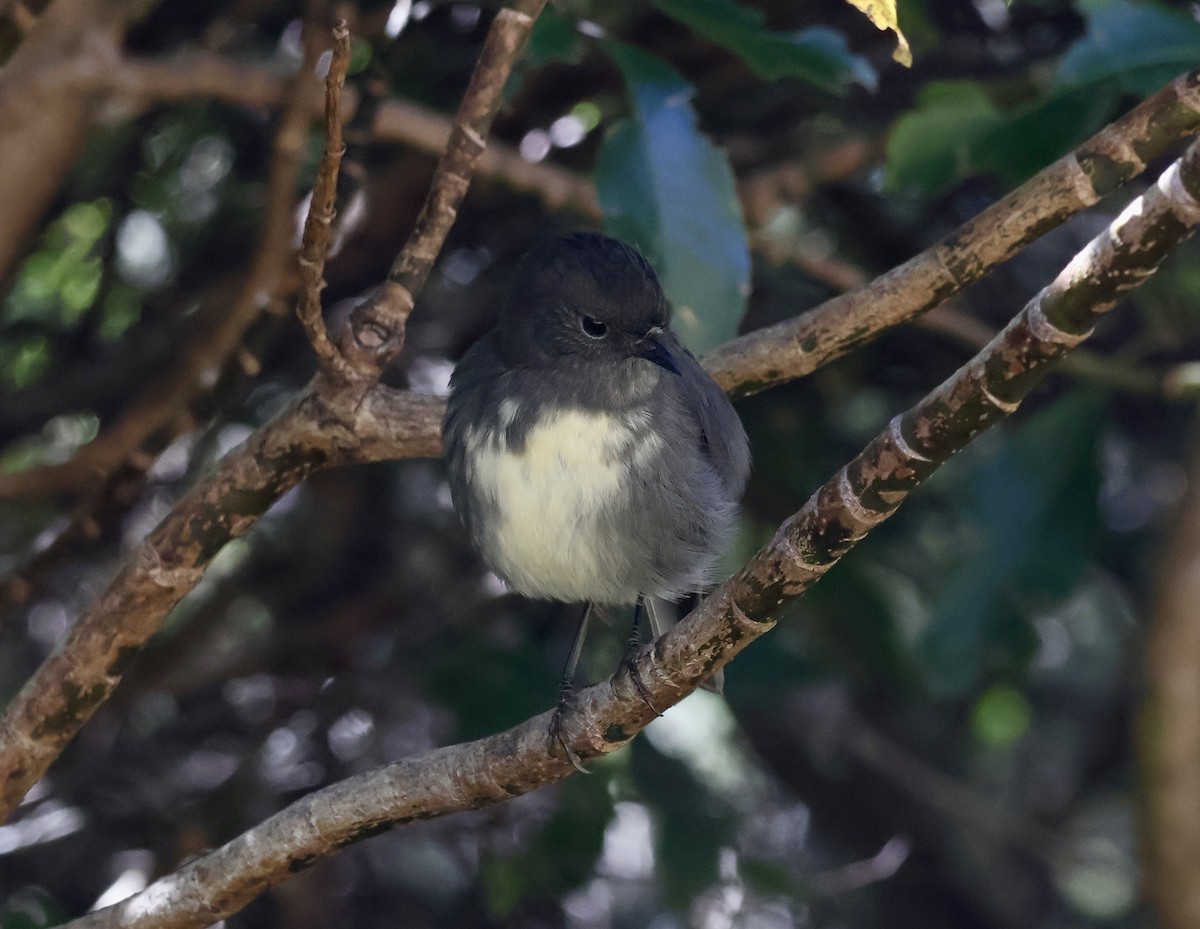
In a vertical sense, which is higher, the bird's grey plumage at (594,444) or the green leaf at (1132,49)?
the green leaf at (1132,49)

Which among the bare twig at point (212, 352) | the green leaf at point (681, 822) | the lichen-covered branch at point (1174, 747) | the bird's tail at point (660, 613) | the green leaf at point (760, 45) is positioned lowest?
the green leaf at point (681, 822)

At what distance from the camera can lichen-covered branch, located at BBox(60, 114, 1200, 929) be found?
67.6 inches

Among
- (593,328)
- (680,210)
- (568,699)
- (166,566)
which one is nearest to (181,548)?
(166,566)

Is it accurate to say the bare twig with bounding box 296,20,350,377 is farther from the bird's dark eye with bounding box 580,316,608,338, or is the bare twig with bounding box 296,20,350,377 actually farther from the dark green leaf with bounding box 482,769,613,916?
the dark green leaf with bounding box 482,769,613,916

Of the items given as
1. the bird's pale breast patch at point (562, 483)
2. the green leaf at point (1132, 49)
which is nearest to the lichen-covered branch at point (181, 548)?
the bird's pale breast patch at point (562, 483)

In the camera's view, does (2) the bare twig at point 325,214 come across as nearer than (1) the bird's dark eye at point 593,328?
Yes

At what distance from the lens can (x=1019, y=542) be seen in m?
3.79

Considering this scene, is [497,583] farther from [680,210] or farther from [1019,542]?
[680,210]

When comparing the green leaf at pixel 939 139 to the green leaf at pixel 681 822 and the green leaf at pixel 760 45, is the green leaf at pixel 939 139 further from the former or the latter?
the green leaf at pixel 681 822

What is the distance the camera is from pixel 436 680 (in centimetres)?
388

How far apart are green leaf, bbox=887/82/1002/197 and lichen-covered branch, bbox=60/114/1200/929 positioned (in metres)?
1.46

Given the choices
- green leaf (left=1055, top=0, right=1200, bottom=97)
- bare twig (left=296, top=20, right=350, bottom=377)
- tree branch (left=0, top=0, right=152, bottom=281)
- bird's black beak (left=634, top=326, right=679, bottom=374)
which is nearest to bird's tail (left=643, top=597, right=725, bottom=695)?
→ bird's black beak (left=634, top=326, right=679, bottom=374)

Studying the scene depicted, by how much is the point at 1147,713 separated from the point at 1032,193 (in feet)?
4.75

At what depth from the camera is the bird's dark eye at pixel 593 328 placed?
3061 mm
